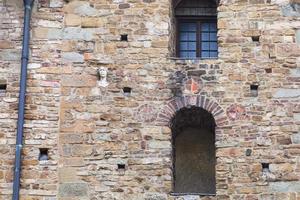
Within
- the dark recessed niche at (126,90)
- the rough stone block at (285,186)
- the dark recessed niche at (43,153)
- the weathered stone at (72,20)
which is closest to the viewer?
the rough stone block at (285,186)

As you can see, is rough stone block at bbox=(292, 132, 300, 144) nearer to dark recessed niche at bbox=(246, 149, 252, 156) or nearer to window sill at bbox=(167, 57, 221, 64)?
dark recessed niche at bbox=(246, 149, 252, 156)

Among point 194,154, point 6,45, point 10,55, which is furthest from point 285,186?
point 6,45

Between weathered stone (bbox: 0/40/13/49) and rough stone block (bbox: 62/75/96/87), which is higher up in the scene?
weathered stone (bbox: 0/40/13/49)

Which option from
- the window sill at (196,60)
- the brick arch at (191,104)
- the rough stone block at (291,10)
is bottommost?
the brick arch at (191,104)

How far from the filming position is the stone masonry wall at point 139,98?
12.9 metres

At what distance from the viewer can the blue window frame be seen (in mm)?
14258

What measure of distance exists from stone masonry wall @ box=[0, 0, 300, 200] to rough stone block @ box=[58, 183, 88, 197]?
17 mm

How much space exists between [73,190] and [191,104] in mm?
2482

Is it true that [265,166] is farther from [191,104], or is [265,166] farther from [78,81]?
[78,81]

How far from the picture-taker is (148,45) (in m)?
13.8

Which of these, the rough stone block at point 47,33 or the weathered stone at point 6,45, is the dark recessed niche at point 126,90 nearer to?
the rough stone block at point 47,33

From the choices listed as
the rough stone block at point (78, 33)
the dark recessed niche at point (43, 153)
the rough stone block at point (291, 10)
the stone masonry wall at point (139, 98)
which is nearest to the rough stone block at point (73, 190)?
the stone masonry wall at point (139, 98)

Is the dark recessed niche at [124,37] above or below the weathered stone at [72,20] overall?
below

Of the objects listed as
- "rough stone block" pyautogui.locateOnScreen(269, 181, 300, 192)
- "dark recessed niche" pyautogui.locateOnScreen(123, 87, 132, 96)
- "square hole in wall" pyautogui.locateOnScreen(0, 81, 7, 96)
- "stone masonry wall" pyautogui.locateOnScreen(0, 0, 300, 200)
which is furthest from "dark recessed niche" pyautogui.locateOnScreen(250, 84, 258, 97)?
"square hole in wall" pyautogui.locateOnScreen(0, 81, 7, 96)
